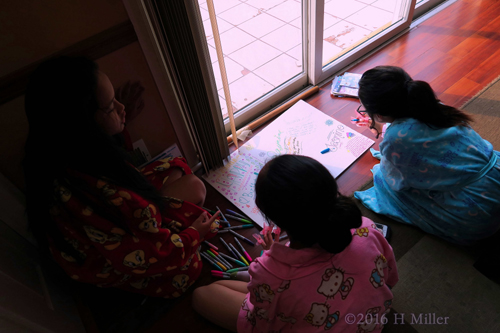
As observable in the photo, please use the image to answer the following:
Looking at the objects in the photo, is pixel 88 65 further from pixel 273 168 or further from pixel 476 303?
pixel 476 303

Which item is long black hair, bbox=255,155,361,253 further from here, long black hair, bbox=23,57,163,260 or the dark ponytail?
long black hair, bbox=23,57,163,260

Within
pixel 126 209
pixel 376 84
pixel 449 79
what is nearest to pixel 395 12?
pixel 449 79

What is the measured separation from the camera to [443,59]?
1910mm

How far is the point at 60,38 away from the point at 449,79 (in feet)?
6.35

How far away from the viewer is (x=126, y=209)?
88 centimetres

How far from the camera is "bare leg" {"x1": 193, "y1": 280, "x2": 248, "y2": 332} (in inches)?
40.7

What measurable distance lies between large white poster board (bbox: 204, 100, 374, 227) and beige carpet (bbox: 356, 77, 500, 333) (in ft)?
1.34

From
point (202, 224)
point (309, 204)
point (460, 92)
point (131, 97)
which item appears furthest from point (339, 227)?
point (460, 92)

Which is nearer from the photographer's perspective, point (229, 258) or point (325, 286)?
point (325, 286)

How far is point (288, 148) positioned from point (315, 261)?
92 centimetres

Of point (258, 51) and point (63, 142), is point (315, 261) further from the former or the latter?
point (258, 51)

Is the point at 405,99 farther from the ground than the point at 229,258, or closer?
farther from the ground

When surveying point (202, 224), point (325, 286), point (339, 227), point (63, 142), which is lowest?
point (202, 224)

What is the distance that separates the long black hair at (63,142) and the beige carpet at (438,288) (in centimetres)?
101
